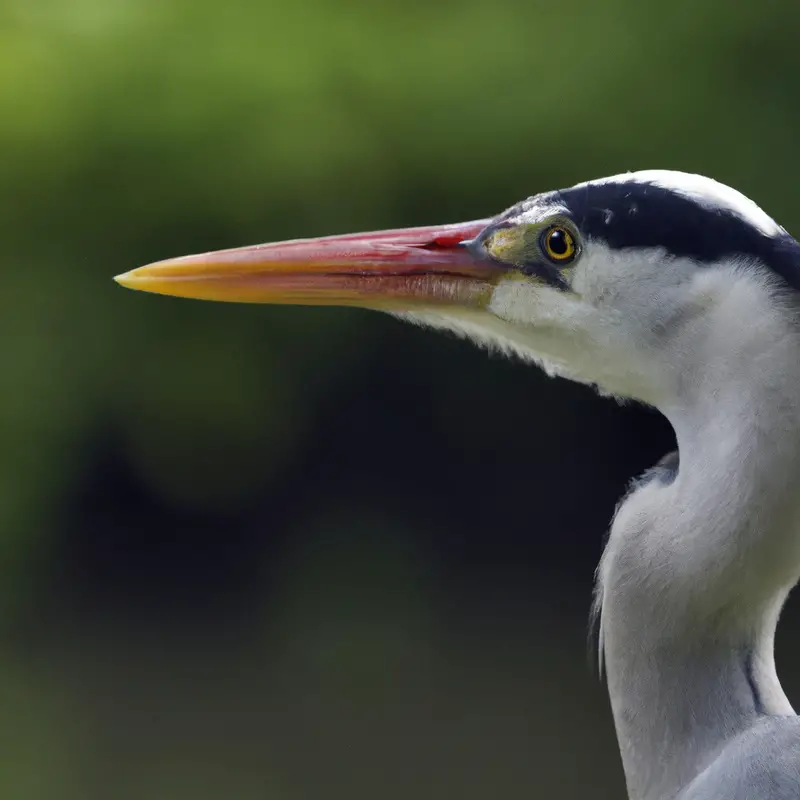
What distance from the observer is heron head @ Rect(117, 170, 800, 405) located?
1.31 m

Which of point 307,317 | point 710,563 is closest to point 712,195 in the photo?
point 710,563

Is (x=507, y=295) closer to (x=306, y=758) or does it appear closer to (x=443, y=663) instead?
(x=306, y=758)

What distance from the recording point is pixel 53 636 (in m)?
4.48

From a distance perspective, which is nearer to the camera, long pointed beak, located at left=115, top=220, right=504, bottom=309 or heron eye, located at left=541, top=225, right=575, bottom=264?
heron eye, located at left=541, top=225, right=575, bottom=264

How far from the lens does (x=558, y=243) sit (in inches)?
56.6

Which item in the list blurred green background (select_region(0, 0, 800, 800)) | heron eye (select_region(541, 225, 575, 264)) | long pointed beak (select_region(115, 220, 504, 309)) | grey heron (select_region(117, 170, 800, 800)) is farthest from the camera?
blurred green background (select_region(0, 0, 800, 800))

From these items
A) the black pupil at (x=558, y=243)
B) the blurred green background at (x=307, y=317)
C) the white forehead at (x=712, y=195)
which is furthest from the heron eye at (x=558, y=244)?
the blurred green background at (x=307, y=317)

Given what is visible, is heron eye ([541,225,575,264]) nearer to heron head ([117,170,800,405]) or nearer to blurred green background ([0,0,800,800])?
heron head ([117,170,800,405])

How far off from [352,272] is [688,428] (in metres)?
0.45

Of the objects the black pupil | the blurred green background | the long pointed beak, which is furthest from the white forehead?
the blurred green background

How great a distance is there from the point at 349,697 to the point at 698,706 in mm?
2719

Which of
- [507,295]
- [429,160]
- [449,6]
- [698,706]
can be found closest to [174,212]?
[429,160]

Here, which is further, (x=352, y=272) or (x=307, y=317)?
(x=307, y=317)

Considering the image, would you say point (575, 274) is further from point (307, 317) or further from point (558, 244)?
point (307, 317)
